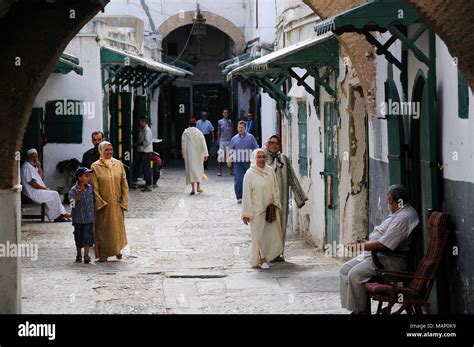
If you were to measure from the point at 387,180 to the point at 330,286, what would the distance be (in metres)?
1.20

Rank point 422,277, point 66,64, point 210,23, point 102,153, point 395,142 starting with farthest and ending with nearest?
1. point 210,23
2. point 66,64
3. point 102,153
4. point 395,142
5. point 422,277

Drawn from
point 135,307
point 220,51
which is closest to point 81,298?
point 135,307

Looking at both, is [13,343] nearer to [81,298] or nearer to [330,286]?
[81,298]

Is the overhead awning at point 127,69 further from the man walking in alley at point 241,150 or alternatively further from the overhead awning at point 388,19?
the overhead awning at point 388,19

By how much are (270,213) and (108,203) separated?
1.87 m

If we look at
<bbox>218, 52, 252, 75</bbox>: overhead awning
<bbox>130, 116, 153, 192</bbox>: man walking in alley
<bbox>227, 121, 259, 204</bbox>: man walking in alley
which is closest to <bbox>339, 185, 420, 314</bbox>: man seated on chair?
<bbox>227, 121, 259, 204</bbox>: man walking in alley

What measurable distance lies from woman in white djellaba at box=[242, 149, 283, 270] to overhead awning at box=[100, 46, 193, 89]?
8235mm

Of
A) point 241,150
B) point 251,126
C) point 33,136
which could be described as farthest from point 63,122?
point 251,126

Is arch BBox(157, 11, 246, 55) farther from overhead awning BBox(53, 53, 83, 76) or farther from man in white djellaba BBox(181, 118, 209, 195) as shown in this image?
overhead awning BBox(53, 53, 83, 76)

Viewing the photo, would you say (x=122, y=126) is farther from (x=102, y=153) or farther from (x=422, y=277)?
(x=422, y=277)

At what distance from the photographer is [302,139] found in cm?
1580

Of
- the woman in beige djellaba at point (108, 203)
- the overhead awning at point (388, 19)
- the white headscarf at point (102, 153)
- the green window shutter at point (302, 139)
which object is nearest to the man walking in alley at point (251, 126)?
the green window shutter at point (302, 139)

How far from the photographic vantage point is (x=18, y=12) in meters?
7.79

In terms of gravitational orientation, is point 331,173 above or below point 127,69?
below
